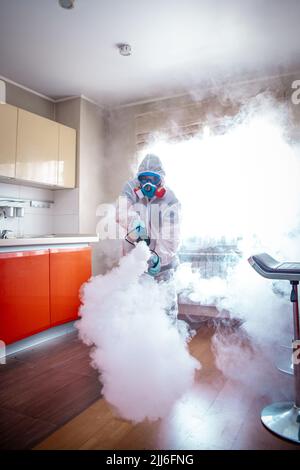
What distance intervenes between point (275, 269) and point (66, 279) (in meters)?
2.06

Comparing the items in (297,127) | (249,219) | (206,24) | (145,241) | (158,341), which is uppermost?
(206,24)

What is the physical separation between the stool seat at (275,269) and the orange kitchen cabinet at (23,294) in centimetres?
180

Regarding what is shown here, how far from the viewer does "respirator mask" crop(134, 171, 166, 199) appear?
7.84ft

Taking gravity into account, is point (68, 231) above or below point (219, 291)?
above

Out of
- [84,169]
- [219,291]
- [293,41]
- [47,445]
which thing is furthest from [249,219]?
[47,445]

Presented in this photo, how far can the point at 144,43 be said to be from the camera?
2.71m

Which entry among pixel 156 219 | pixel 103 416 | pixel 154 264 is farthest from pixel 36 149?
pixel 103 416

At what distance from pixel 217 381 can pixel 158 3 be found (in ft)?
8.54

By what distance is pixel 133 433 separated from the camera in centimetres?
149

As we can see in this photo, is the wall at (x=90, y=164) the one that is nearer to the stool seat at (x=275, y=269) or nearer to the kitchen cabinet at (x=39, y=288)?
the kitchen cabinet at (x=39, y=288)

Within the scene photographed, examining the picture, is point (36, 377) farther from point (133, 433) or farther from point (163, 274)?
point (163, 274)

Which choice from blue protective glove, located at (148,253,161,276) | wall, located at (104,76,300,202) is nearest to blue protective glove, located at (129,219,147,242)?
blue protective glove, located at (148,253,161,276)

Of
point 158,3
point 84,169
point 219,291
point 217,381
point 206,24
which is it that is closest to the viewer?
point 217,381

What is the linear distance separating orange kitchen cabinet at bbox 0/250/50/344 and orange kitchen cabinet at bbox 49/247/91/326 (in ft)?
0.26
